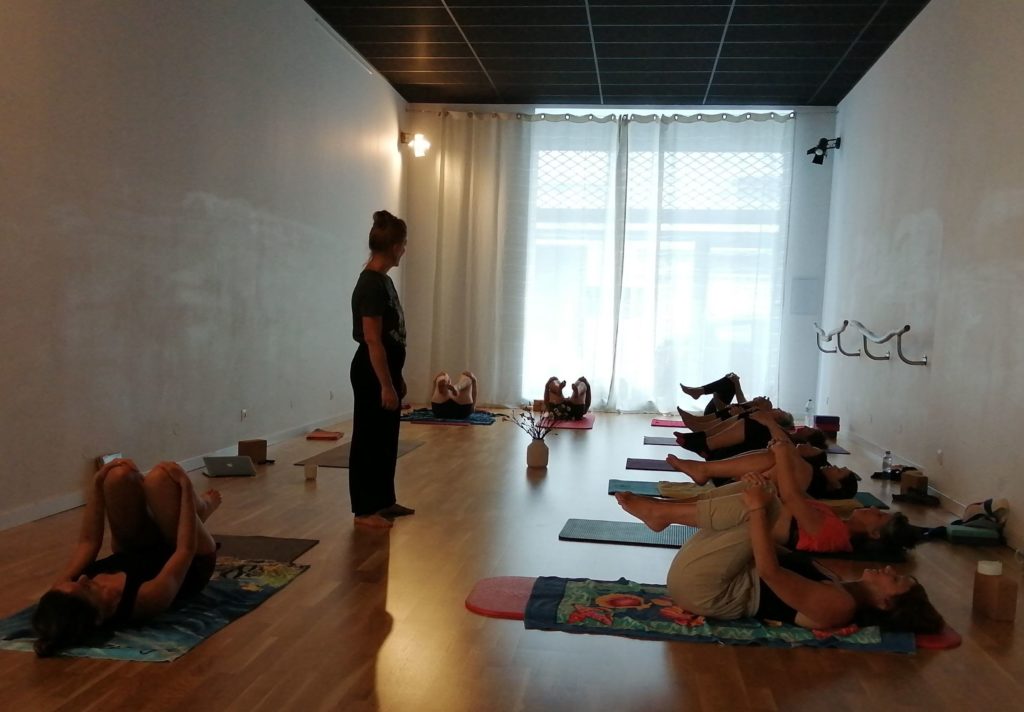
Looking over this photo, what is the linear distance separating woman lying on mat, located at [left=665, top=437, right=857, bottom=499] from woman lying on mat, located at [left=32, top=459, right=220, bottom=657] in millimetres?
1746

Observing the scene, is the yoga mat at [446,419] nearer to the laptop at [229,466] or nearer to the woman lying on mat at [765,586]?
the laptop at [229,466]

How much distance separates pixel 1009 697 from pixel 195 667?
204cm

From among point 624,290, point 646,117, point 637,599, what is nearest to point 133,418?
point 637,599

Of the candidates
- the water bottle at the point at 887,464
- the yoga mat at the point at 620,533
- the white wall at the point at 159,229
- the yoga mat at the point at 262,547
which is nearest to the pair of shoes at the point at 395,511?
the yoga mat at the point at 262,547

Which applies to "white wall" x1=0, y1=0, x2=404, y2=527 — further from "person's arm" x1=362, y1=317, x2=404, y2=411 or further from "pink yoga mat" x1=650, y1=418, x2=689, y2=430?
"pink yoga mat" x1=650, y1=418, x2=689, y2=430

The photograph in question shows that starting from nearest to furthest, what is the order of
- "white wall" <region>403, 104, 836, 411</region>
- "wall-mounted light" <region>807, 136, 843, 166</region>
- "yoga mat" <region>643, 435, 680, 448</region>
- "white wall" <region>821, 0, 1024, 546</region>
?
"white wall" <region>821, 0, 1024, 546</region>, "yoga mat" <region>643, 435, 680, 448</region>, "wall-mounted light" <region>807, 136, 843, 166</region>, "white wall" <region>403, 104, 836, 411</region>

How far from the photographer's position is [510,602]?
2.71 metres

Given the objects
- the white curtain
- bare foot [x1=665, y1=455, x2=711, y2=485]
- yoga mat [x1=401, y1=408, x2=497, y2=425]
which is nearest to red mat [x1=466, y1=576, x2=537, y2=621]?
bare foot [x1=665, y1=455, x2=711, y2=485]

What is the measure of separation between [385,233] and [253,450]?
6.72 feet

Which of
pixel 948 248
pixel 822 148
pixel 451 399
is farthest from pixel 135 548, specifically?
pixel 822 148

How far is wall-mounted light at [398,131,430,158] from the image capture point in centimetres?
860

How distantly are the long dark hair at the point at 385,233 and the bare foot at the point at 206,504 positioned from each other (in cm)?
125

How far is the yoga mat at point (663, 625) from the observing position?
2426 mm

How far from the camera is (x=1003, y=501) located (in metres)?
3.81
